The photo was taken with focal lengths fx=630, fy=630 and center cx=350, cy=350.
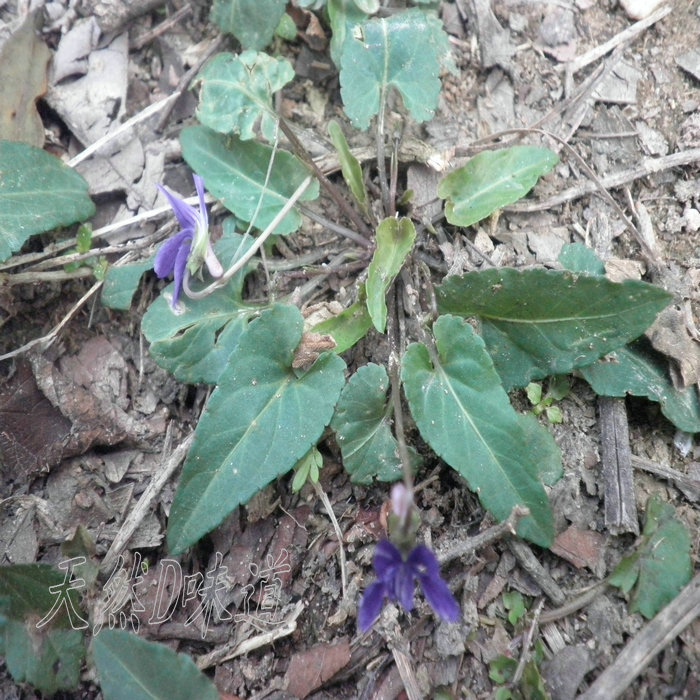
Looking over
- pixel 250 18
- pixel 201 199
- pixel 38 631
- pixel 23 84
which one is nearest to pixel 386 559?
pixel 38 631

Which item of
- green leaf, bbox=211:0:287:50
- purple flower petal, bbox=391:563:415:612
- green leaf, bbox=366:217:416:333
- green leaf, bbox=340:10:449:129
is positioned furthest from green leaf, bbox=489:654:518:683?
green leaf, bbox=211:0:287:50

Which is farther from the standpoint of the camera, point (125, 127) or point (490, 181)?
point (125, 127)

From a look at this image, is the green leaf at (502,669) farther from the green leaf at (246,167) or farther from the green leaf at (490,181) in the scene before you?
the green leaf at (246,167)

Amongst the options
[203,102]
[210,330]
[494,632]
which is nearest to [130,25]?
[203,102]

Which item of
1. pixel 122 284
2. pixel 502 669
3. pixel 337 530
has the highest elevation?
pixel 122 284

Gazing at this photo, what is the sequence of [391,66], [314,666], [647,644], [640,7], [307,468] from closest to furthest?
[647,644] → [314,666] → [307,468] → [391,66] → [640,7]

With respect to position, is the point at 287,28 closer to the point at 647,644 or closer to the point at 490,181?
the point at 490,181
